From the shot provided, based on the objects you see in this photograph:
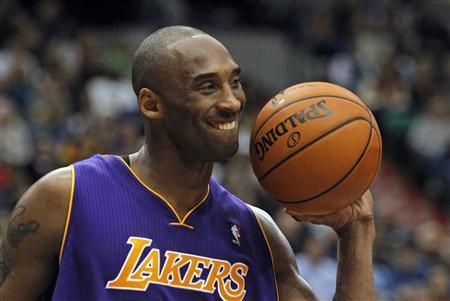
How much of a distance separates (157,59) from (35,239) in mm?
815

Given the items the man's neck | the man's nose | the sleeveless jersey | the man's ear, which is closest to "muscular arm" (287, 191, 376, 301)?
the sleeveless jersey

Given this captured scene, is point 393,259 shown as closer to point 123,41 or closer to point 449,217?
point 449,217

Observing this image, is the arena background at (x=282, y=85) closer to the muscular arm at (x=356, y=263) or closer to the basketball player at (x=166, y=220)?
the basketball player at (x=166, y=220)

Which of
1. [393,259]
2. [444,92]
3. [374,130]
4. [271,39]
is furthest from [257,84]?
[374,130]

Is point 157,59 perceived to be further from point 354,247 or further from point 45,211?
point 354,247

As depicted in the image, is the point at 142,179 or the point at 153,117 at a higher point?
the point at 153,117

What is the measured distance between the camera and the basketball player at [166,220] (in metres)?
3.39

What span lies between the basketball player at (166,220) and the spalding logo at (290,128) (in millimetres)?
169

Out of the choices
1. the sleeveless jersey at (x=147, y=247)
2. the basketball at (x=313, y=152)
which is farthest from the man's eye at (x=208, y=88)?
the sleeveless jersey at (x=147, y=247)

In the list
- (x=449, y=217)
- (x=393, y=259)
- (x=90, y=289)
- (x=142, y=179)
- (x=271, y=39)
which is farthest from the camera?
(x=271, y=39)

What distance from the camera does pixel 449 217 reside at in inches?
500

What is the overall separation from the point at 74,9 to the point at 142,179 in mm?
11207

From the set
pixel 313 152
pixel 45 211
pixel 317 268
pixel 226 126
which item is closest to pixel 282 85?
pixel 317 268

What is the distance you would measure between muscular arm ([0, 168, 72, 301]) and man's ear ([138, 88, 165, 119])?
0.44 meters
